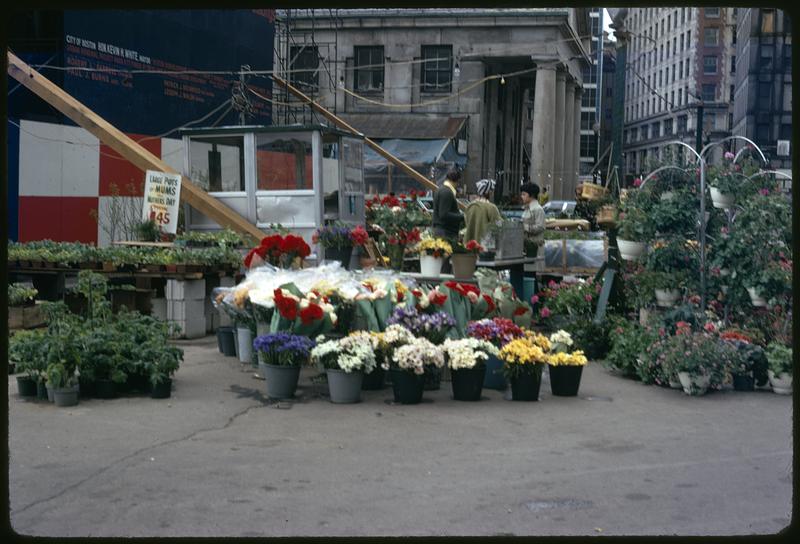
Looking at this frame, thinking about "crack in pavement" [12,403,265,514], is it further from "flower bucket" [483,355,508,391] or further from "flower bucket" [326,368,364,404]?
"flower bucket" [483,355,508,391]

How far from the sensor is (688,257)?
12141mm

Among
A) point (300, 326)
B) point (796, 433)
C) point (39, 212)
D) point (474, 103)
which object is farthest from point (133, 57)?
point (474, 103)

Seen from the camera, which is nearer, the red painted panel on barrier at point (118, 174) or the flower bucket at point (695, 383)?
the flower bucket at point (695, 383)

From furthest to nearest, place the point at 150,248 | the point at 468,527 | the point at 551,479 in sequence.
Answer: the point at 150,248, the point at 551,479, the point at 468,527

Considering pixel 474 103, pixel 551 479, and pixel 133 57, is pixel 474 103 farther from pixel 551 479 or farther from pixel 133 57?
pixel 551 479

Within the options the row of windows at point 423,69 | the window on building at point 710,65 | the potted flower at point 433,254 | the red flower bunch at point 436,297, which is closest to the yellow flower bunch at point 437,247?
the potted flower at point 433,254

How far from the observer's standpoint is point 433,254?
41.8ft

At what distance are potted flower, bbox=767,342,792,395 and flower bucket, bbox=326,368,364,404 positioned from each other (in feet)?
14.2

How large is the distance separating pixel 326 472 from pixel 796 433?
3.50 metres

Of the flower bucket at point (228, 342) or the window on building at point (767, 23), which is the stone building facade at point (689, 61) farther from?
the flower bucket at point (228, 342)

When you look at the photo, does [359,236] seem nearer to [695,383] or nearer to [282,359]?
[282,359]

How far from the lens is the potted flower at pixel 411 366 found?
9.47 metres

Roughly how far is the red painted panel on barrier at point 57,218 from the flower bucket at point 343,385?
10.8 m

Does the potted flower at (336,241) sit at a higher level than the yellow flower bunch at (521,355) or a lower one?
higher
